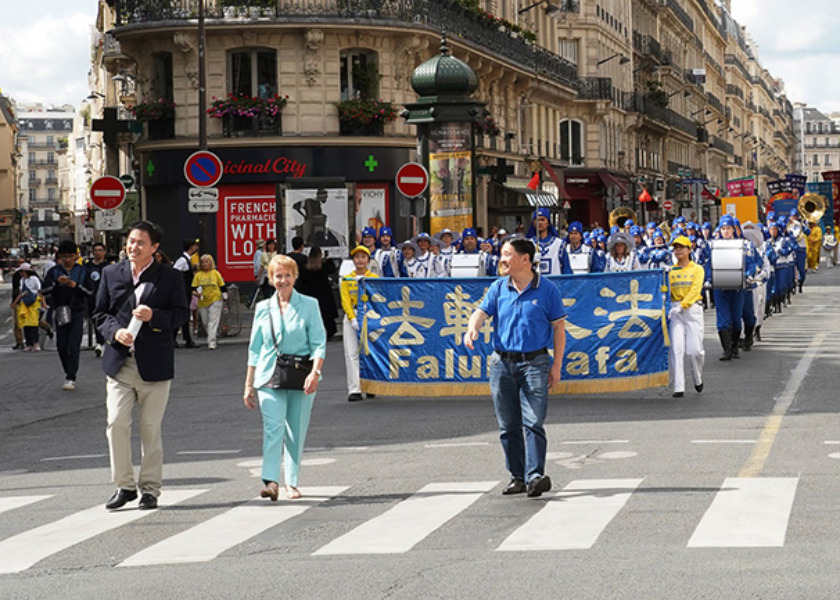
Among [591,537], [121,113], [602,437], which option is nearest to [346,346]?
[602,437]

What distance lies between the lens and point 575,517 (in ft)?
30.8

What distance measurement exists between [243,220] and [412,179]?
14.0 m

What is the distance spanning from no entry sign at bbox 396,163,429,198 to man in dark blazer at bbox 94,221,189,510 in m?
15.6

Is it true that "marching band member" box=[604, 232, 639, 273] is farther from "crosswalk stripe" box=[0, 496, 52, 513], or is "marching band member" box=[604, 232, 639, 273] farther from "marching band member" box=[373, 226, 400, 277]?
"crosswalk stripe" box=[0, 496, 52, 513]

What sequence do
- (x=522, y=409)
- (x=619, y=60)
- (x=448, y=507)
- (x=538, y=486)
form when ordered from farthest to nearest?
(x=619, y=60), (x=522, y=409), (x=538, y=486), (x=448, y=507)

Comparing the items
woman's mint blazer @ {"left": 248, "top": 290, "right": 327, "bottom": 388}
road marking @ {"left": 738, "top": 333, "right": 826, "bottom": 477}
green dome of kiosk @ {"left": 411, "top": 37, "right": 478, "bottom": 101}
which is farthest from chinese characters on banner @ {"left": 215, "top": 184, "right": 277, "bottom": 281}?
woman's mint blazer @ {"left": 248, "top": 290, "right": 327, "bottom": 388}

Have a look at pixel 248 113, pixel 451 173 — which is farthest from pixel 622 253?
pixel 248 113

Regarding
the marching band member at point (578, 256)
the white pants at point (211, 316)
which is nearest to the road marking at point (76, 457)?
the marching band member at point (578, 256)

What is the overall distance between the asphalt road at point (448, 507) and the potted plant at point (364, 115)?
73.3 feet

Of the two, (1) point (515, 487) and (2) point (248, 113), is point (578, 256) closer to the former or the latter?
(1) point (515, 487)

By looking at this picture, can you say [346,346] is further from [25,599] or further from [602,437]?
[25,599]

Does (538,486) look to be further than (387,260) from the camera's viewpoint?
No

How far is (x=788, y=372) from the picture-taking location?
19.0 meters

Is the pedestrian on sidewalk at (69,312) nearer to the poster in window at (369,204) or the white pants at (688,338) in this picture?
the white pants at (688,338)
